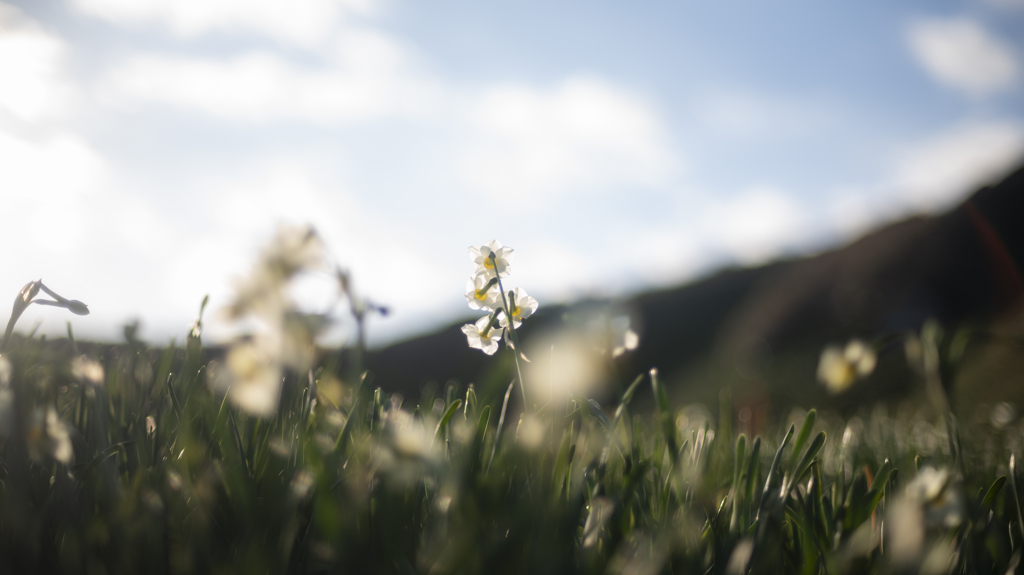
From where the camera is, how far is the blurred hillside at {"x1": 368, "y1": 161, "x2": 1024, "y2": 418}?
726 cm

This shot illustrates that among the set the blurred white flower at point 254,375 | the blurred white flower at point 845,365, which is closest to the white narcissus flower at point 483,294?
the blurred white flower at point 254,375

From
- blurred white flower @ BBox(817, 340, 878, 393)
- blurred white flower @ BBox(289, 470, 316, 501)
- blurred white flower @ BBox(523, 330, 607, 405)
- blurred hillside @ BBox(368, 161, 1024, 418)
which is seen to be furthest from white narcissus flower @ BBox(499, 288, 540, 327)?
blurred hillside @ BBox(368, 161, 1024, 418)

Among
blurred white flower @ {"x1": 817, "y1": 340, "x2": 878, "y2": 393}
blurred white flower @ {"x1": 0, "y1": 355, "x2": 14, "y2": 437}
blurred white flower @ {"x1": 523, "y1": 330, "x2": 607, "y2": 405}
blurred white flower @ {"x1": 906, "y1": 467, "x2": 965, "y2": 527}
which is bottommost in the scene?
blurred white flower @ {"x1": 906, "y1": 467, "x2": 965, "y2": 527}

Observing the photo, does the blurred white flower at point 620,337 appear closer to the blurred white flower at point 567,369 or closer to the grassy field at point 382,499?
the blurred white flower at point 567,369

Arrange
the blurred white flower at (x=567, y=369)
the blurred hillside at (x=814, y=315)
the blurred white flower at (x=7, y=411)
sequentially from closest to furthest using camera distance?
the blurred white flower at (x=7, y=411) → the blurred white flower at (x=567, y=369) → the blurred hillside at (x=814, y=315)

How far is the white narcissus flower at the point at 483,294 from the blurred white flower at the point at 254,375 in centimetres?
65

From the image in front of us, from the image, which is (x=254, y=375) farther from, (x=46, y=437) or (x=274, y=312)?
(x=46, y=437)

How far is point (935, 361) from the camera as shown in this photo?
1.12 metres

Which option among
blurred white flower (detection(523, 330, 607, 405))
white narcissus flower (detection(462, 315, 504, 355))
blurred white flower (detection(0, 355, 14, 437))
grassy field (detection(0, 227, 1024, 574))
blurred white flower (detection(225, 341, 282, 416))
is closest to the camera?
blurred white flower (detection(225, 341, 282, 416))

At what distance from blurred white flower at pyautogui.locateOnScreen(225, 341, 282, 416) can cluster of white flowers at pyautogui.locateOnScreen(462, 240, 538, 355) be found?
670 millimetres

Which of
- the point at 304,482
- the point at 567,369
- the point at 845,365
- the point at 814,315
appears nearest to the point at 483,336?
the point at 567,369

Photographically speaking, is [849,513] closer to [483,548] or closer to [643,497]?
[643,497]

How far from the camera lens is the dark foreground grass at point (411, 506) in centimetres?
78

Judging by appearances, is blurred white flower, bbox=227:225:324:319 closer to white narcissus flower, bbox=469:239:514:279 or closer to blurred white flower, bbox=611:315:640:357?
white narcissus flower, bbox=469:239:514:279
